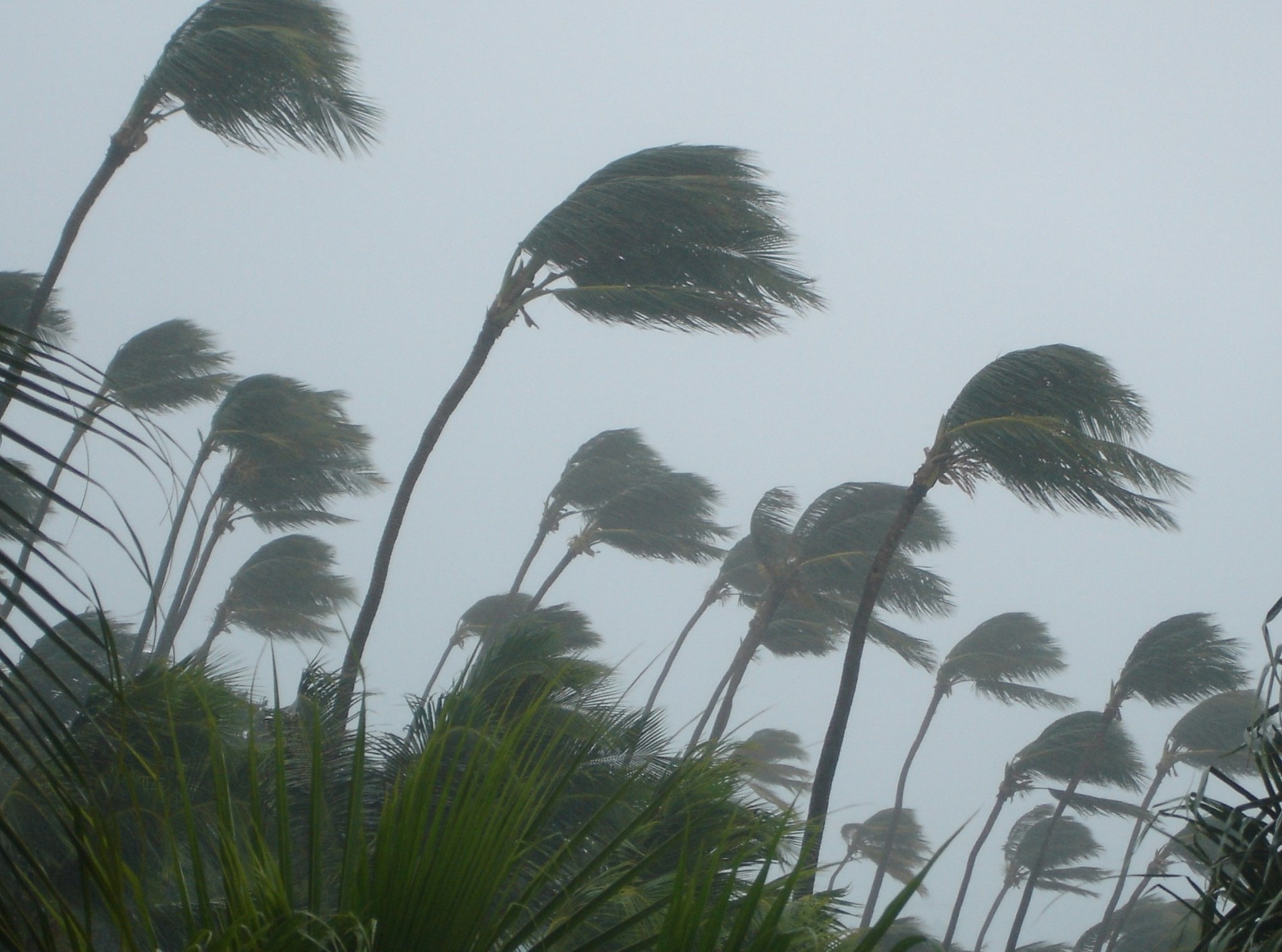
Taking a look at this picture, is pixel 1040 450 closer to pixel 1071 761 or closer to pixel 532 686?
pixel 532 686

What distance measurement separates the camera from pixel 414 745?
730 cm

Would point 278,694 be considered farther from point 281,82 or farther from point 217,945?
point 281,82

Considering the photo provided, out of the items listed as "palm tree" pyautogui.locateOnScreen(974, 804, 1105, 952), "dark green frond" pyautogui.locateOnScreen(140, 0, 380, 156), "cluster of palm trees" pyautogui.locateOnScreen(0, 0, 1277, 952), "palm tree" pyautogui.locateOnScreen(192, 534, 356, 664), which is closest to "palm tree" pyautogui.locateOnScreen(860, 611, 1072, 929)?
"cluster of palm trees" pyautogui.locateOnScreen(0, 0, 1277, 952)

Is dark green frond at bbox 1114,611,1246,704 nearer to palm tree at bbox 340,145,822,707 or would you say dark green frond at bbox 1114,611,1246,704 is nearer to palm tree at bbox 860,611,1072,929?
palm tree at bbox 860,611,1072,929

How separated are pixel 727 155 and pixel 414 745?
868 centimetres

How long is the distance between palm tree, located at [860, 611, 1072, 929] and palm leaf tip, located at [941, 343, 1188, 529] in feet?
54.5

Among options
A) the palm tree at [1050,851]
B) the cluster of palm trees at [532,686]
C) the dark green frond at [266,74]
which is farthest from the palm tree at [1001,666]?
the dark green frond at [266,74]

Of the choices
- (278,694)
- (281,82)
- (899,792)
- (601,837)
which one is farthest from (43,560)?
(899,792)

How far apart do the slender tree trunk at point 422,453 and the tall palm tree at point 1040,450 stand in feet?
17.3

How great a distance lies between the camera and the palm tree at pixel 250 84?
38.4 feet

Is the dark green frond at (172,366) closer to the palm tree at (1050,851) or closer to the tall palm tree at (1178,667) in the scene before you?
the tall palm tree at (1178,667)

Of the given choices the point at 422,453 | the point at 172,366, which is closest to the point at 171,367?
the point at 172,366

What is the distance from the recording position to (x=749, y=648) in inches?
877

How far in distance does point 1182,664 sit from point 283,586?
65.9ft
